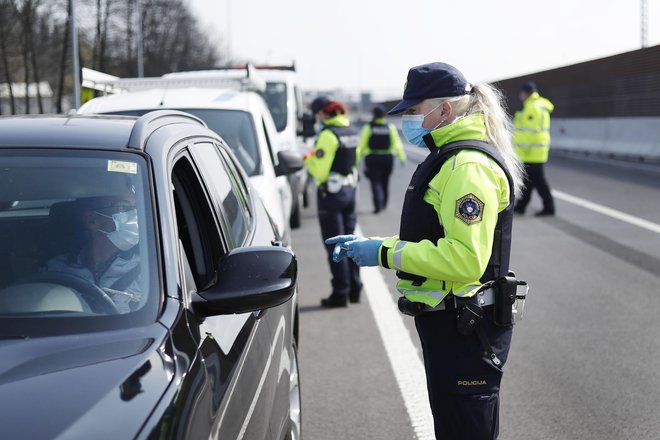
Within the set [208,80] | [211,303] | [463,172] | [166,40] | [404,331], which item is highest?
[166,40]

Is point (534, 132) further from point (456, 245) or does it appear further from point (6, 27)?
point (6, 27)

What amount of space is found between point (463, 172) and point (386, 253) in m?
0.42

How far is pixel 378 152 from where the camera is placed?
1534cm

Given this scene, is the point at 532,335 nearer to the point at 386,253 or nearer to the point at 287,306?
the point at 287,306

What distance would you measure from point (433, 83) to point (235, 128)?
14.8 feet

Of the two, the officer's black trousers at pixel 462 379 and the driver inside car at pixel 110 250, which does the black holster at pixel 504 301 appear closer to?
the officer's black trousers at pixel 462 379

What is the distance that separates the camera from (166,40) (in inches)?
2773

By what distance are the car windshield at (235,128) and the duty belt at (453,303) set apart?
13.5 feet

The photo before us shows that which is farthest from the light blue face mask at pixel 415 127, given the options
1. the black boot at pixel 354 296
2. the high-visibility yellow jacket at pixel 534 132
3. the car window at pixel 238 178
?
the high-visibility yellow jacket at pixel 534 132

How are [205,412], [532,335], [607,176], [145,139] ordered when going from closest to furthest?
[205,412]
[145,139]
[532,335]
[607,176]

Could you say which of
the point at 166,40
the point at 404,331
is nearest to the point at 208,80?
the point at 404,331

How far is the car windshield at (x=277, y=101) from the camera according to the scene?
13898 mm

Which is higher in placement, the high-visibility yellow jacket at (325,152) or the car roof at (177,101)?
the car roof at (177,101)

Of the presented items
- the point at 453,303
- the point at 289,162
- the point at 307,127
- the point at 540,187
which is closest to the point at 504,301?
the point at 453,303
